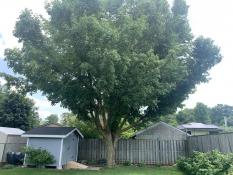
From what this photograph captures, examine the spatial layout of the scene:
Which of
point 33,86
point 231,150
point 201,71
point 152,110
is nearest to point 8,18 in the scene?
point 33,86

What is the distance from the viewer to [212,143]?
626 inches

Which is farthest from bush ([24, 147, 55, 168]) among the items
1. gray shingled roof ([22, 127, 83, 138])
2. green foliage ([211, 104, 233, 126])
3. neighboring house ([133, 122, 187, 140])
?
green foliage ([211, 104, 233, 126])

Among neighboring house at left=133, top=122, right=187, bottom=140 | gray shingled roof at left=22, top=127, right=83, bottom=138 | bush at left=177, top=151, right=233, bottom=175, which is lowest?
bush at left=177, top=151, right=233, bottom=175

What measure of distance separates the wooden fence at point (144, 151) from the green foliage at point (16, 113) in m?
14.9

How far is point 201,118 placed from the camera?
7231 cm

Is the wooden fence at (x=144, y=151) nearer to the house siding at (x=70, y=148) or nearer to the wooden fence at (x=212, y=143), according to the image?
the wooden fence at (x=212, y=143)

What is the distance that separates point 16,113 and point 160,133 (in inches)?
749

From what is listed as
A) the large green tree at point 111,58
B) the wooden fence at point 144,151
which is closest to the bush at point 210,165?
the large green tree at point 111,58

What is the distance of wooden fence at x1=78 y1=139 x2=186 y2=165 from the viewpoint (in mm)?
20141

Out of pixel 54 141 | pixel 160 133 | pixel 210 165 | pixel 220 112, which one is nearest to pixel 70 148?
pixel 54 141

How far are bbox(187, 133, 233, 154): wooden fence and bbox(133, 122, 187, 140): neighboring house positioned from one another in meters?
9.22

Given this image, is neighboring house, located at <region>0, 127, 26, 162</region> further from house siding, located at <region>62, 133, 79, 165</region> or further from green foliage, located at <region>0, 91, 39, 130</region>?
green foliage, located at <region>0, 91, 39, 130</region>

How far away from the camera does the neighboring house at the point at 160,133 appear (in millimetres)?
28888

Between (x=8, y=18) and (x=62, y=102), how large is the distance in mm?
6599
